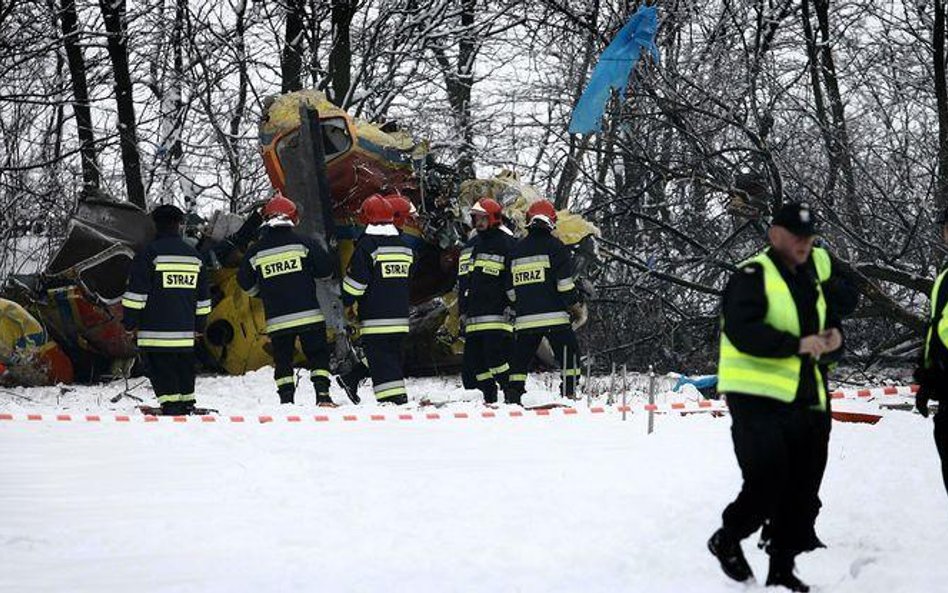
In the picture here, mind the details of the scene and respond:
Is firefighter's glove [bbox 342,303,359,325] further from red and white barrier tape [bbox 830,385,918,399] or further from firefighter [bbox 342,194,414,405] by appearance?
red and white barrier tape [bbox 830,385,918,399]

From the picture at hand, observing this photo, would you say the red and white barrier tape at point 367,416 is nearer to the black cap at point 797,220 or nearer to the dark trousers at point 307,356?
the dark trousers at point 307,356

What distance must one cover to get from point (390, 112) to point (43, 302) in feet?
29.9

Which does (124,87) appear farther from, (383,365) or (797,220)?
(797,220)

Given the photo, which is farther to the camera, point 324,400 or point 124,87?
point 124,87

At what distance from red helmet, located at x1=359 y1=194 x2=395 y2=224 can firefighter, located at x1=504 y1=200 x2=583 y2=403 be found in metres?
1.32

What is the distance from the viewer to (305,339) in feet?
37.7

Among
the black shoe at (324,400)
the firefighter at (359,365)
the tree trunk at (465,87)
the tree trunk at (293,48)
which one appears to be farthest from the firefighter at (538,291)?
the tree trunk at (293,48)

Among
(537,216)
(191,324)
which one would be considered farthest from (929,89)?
(191,324)

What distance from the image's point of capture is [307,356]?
1153 cm

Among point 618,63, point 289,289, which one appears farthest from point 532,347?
point 618,63

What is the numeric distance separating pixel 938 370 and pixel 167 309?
7034mm

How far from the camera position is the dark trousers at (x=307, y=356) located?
37.6 feet

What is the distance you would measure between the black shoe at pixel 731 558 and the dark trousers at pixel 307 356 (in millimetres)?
6687

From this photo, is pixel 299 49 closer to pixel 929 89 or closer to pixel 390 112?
pixel 390 112
